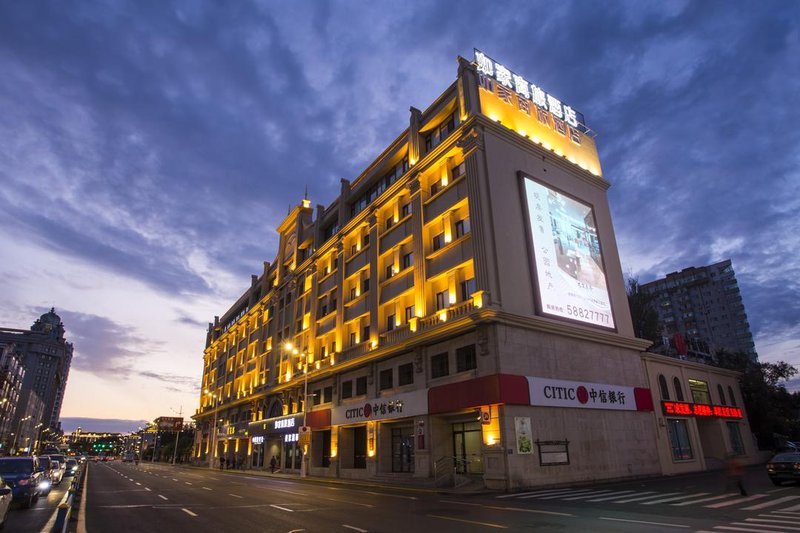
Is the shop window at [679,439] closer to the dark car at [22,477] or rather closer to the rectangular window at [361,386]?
the rectangular window at [361,386]

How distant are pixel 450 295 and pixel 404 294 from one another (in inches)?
213

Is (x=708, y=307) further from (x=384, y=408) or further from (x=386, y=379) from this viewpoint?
(x=384, y=408)

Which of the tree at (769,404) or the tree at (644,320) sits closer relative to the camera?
the tree at (769,404)

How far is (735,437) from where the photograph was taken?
41969mm

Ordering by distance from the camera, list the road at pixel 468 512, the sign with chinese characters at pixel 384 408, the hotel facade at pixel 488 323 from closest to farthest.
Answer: the road at pixel 468 512 < the hotel facade at pixel 488 323 < the sign with chinese characters at pixel 384 408

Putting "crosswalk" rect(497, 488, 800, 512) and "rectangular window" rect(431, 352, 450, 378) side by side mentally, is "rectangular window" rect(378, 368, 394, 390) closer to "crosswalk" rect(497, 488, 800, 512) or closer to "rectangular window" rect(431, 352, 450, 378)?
"rectangular window" rect(431, 352, 450, 378)

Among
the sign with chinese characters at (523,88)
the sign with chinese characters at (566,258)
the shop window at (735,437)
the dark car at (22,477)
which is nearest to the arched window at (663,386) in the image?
the sign with chinese characters at (566,258)

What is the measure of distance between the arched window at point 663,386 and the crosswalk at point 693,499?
17714 mm

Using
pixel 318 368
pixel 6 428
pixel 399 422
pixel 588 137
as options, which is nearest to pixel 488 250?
pixel 399 422

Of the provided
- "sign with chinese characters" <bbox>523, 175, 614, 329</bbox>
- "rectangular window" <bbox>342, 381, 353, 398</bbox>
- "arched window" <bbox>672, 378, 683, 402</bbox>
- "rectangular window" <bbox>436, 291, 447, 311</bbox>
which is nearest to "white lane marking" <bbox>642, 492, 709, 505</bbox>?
"sign with chinese characters" <bbox>523, 175, 614, 329</bbox>

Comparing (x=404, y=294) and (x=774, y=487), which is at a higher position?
(x=404, y=294)

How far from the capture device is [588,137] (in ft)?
138

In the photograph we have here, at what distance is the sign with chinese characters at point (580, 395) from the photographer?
26575 millimetres

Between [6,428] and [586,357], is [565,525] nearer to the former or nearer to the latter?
[586,357]
